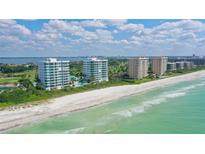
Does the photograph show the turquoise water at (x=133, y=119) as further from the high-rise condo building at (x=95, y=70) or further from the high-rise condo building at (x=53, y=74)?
the high-rise condo building at (x=95, y=70)

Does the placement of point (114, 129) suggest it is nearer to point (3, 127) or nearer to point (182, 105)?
point (3, 127)

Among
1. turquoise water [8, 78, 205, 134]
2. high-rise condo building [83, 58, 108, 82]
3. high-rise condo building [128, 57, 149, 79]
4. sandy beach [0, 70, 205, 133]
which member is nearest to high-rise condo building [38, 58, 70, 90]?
sandy beach [0, 70, 205, 133]

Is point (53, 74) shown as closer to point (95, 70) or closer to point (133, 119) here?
point (95, 70)

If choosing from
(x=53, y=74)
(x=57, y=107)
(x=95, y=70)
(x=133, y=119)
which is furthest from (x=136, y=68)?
(x=133, y=119)

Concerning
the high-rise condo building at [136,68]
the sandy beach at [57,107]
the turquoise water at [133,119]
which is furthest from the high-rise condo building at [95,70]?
the turquoise water at [133,119]

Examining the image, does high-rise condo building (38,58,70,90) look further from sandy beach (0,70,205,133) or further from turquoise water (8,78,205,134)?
turquoise water (8,78,205,134)

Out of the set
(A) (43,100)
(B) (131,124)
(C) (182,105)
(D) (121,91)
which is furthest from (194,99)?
(A) (43,100)
